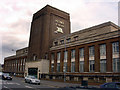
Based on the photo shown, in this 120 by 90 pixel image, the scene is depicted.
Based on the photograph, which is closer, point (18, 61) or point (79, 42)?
point (79, 42)

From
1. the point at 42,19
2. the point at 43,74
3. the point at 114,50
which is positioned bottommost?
the point at 43,74

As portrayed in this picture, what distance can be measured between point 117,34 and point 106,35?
8.61 ft

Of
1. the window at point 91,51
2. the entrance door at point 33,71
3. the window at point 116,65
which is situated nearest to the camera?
the window at point 116,65

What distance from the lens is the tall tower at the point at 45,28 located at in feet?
163

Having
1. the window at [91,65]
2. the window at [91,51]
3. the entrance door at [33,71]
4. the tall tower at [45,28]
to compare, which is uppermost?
the tall tower at [45,28]

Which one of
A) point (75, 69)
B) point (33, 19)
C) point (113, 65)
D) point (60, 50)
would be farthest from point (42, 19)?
point (113, 65)

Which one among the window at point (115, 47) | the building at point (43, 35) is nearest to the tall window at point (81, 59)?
the window at point (115, 47)

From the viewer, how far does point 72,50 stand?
3881cm

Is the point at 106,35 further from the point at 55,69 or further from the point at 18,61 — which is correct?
the point at 18,61

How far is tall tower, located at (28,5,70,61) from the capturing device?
49531 mm

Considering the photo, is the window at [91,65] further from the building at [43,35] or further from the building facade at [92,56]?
the building at [43,35]

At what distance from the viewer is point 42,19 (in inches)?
2080

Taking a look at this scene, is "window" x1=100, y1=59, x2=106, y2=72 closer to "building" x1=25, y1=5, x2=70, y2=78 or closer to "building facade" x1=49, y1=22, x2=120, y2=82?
"building facade" x1=49, y1=22, x2=120, y2=82

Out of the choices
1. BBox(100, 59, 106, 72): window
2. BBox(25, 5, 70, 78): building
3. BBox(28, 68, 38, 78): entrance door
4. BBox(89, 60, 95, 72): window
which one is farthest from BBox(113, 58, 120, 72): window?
BBox(28, 68, 38, 78): entrance door
